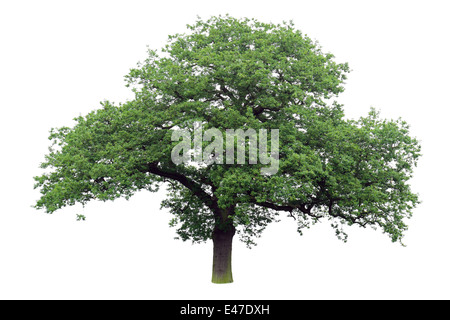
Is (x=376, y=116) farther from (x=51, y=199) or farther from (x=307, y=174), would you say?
(x=51, y=199)

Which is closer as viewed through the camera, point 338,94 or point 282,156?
point 282,156

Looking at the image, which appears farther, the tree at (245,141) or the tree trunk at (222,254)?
the tree trunk at (222,254)

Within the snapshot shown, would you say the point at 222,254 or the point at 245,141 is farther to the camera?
the point at 222,254

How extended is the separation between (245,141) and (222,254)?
590 cm

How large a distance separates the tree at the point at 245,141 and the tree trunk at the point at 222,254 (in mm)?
48

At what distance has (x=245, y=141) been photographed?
70.0 feet

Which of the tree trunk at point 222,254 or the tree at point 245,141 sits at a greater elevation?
the tree at point 245,141

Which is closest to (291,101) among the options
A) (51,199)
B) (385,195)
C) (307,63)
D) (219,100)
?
(307,63)

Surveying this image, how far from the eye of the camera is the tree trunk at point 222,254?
2402 centimetres

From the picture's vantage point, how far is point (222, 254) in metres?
24.3

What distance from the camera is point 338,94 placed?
Answer: 23828 mm

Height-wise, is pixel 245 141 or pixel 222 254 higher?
pixel 245 141

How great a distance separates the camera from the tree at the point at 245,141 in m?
21.5

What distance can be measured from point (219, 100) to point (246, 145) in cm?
355
